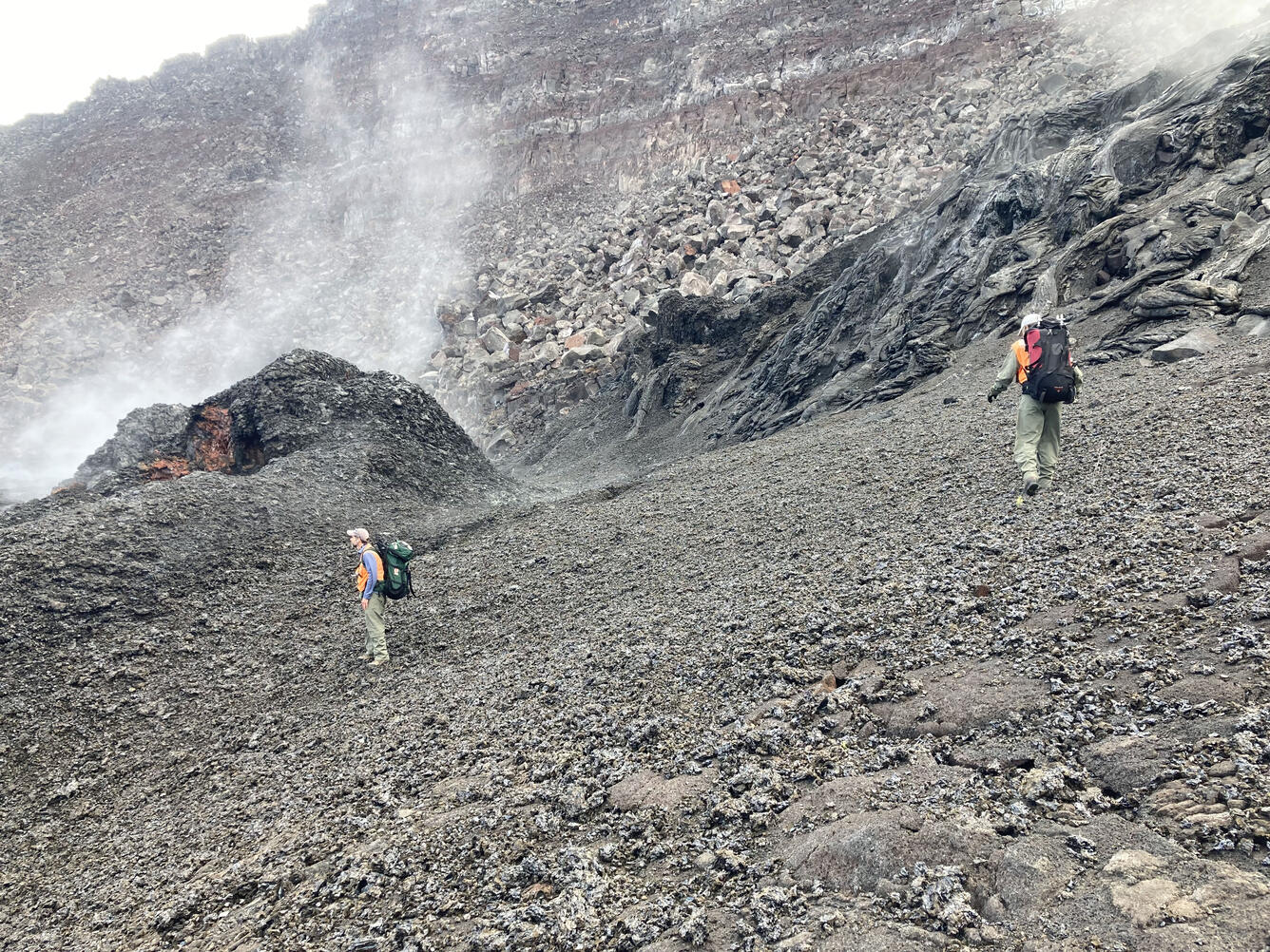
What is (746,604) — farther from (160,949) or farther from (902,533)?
(160,949)

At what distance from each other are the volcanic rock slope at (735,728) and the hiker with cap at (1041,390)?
36 cm

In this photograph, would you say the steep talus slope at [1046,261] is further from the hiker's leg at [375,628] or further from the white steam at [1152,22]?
the hiker's leg at [375,628]

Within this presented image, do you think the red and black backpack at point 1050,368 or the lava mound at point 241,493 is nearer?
A: the red and black backpack at point 1050,368

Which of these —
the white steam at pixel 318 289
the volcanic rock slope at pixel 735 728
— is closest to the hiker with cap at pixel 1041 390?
the volcanic rock slope at pixel 735 728

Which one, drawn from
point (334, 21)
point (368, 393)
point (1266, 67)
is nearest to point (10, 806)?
point (368, 393)

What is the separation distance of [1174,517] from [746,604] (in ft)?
11.9

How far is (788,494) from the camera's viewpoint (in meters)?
11.7

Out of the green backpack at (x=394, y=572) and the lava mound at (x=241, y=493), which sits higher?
the lava mound at (x=241, y=493)

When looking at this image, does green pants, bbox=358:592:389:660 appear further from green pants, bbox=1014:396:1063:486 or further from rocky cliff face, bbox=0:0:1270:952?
green pants, bbox=1014:396:1063:486

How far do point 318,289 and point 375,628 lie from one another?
6166 centimetres

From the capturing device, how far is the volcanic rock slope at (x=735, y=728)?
301 centimetres

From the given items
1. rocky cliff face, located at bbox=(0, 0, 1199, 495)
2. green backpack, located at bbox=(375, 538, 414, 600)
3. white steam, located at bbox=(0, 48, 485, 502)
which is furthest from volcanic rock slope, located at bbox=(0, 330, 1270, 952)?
white steam, located at bbox=(0, 48, 485, 502)

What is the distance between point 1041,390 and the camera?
7.76 meters

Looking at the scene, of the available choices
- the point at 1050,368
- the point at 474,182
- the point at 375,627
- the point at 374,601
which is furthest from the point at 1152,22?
the point at 474,182
